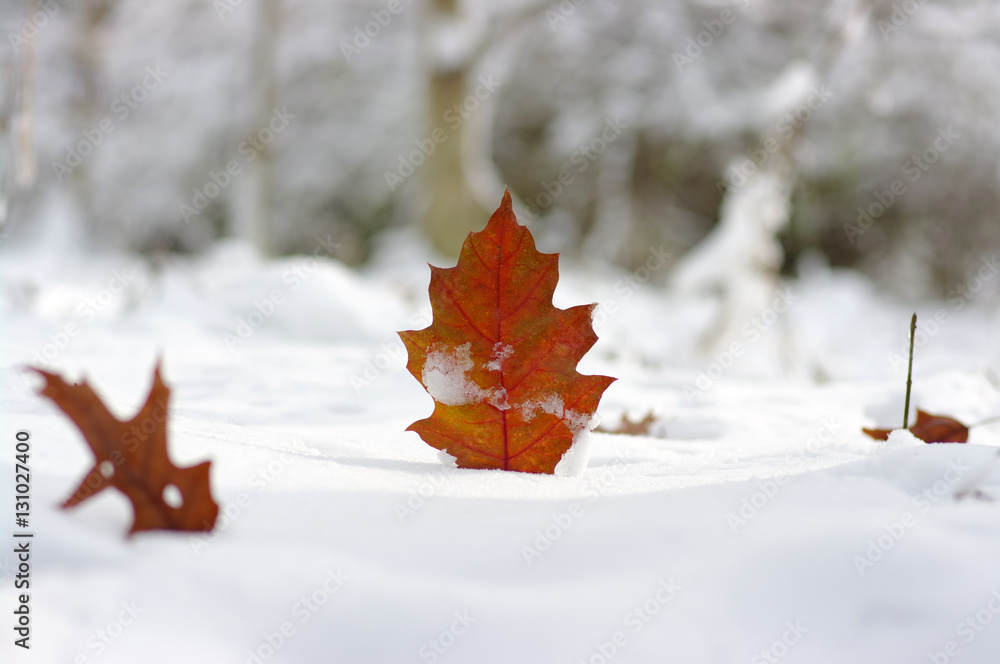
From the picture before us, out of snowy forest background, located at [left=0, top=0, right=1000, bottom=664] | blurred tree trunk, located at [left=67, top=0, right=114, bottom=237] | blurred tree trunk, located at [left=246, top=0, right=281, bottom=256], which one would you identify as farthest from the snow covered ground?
blurred tree trunk, located at [left=67, top=0, right=114, bottom=237]

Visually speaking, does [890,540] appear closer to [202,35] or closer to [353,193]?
[353,193]

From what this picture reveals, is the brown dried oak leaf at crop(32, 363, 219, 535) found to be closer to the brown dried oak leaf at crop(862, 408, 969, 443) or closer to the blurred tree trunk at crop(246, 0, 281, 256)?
the brown dried oak leaf at crop(862, 408, 969, 443)

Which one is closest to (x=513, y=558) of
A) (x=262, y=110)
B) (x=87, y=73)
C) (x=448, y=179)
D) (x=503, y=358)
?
(x=503, y=358)

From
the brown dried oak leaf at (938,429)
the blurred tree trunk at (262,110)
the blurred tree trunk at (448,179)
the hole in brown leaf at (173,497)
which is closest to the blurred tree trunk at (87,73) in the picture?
the blurred tree trunk at (262,110)

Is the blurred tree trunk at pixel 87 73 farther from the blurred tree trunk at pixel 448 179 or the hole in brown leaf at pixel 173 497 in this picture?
the hole in brown leaf at pixel 173 497

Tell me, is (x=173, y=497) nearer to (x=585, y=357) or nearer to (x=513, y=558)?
(x=513, y=558)
